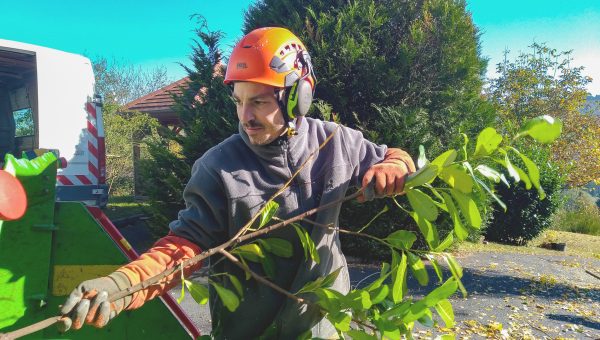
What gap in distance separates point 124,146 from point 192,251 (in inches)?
554

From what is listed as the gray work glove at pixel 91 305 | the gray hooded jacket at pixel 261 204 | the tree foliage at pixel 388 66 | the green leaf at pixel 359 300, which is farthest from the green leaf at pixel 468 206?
the tree foliage at pixel 388 66

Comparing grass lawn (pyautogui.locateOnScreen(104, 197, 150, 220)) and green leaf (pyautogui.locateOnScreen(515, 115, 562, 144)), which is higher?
green leaf (pyautogui.locateOnScreen(515, 115, 562, 144))

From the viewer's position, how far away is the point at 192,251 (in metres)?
1.61

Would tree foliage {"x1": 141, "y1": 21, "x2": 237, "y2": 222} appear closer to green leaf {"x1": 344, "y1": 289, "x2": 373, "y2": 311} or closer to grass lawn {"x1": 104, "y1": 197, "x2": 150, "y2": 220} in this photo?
grass lawn {"x1": 104, "y1": 197, "x2": 150, "y2": 220}

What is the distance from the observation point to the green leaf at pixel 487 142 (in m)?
1.30

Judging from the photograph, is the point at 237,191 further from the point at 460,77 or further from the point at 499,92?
the point at 499,92

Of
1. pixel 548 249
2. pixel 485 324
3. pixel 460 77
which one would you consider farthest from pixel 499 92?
pixel 485 324

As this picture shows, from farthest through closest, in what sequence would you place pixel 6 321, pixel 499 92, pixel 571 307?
pixel 499 92, pixel 571 307, pixel 6 321

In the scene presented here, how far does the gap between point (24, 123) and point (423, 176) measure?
26.4 ft

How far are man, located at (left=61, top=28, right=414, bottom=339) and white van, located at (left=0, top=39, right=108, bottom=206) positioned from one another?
18.9 feet

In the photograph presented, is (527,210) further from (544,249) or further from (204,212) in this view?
(204,212)

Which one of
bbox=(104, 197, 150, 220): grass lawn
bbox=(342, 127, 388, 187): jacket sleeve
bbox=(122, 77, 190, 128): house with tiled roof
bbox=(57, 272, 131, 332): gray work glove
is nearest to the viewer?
bbox=(57, 272, 131, 332): gray work glove

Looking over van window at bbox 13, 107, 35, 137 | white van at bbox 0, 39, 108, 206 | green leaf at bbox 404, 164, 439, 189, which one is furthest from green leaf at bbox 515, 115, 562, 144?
van window at bbox 13, 107, 35, 137

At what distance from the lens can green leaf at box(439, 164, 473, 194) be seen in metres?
1.32
